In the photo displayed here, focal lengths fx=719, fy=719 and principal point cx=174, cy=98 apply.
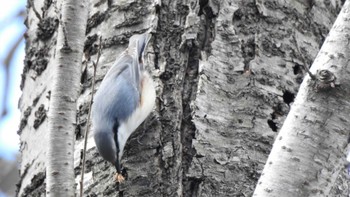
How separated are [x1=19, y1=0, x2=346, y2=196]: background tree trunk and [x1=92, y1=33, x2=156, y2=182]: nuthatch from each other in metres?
0.05

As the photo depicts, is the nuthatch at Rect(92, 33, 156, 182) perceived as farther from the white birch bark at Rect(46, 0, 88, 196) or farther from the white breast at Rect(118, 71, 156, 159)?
the white birch bark at Rect(46, 0, 88, 196)

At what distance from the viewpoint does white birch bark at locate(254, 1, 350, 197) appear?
167 centimetres

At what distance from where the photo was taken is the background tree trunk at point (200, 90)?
2461 mm

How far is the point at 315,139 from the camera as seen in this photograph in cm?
170

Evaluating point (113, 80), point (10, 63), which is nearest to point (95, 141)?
point (113, 80)

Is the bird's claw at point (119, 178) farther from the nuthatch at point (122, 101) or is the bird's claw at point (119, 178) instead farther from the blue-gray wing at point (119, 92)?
the blue-gray wing at point (119, 92)

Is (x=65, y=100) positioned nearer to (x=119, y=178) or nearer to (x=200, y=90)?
(x=119, y=178)

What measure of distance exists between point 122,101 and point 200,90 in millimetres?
562

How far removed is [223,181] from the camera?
96.0 inches

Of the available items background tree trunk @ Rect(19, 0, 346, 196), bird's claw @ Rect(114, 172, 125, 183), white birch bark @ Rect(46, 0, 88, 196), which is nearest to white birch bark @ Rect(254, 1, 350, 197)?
white birch bark @ Rect(46, 0, 88, 196)

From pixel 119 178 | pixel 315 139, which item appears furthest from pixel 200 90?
pixel 315 139

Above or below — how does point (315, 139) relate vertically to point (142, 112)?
above

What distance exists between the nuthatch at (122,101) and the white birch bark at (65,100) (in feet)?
1.49

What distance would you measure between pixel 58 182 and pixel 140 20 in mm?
1071
